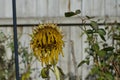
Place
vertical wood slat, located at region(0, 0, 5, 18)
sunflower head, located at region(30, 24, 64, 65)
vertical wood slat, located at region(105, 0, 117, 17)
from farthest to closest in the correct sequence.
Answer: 1. vertical wood slat, located at region(0, 0, 5, 18)
2. vertical wood slat, located at region(105, 0, 117, 17)
3. sunflower head, located at region(30, 24, 64, 65)

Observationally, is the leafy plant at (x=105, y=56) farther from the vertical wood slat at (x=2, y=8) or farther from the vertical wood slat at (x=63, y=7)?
the vertical wood slat at (x=2, y=8)

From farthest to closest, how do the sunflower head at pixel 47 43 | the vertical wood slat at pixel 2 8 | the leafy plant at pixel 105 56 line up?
the vertical wood slat at pixel 2 8
the leafy plant at pixel 105 56
the sunflower head at pixel 47 43

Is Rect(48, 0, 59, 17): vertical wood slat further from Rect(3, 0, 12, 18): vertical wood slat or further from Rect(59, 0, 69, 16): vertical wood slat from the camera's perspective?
Rect(3, 0, 12, 18): vertical wood slat

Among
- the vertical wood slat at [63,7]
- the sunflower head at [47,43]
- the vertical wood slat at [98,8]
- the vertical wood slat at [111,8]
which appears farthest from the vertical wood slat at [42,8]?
the sunflower head at [47,43]

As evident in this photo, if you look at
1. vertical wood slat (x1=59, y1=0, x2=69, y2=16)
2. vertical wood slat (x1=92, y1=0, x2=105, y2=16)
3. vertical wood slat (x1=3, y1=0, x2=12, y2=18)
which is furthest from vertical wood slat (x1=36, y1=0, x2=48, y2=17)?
vertical wood slat (x1=92, y1=0, x2=105, y2=16)

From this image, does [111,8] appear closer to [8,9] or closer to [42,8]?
[42,8]

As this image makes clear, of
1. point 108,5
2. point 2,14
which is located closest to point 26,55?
point 2,14

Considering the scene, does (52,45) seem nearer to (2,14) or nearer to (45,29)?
(45,29)

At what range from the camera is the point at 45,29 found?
7.32 ft

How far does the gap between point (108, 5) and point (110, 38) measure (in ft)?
1.28

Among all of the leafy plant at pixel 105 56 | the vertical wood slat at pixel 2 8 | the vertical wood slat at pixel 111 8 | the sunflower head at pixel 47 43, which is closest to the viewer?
the sunflower head at pixel 47 43

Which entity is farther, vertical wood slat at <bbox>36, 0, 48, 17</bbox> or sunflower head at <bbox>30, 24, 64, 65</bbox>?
vertical wood slat at <bbox>36, 0, 48, 17</bbox>

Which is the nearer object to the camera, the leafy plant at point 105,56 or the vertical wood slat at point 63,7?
the leafy plant at point 105,56

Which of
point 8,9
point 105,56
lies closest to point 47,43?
point 105,56
